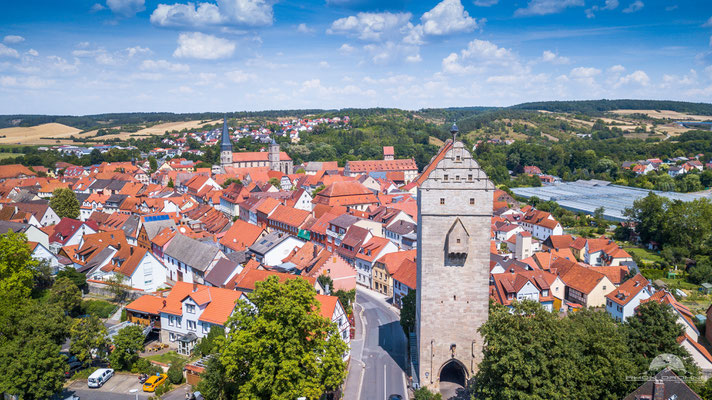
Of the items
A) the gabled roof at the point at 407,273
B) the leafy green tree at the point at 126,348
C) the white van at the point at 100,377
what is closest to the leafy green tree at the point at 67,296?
the leafy green tree at the point at 126,348

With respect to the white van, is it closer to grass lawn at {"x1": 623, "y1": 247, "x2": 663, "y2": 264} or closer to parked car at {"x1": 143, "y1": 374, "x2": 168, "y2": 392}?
parked car at {"x1": 143, "y1": 374, "x2": 168, "y2": 392}

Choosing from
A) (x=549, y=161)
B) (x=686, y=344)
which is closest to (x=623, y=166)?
(x=549, y=161)

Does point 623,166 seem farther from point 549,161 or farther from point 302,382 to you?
point 302,382

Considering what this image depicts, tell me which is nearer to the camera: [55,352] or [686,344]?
[55,352]

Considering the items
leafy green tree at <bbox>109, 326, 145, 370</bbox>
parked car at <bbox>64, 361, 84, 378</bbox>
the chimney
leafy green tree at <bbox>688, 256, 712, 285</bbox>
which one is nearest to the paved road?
the chimney

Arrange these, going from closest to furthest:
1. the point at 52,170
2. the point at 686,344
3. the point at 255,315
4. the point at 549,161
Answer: the point at 255,315 < the point at 686,344 < the point at 52,170 < the point at 549,161
